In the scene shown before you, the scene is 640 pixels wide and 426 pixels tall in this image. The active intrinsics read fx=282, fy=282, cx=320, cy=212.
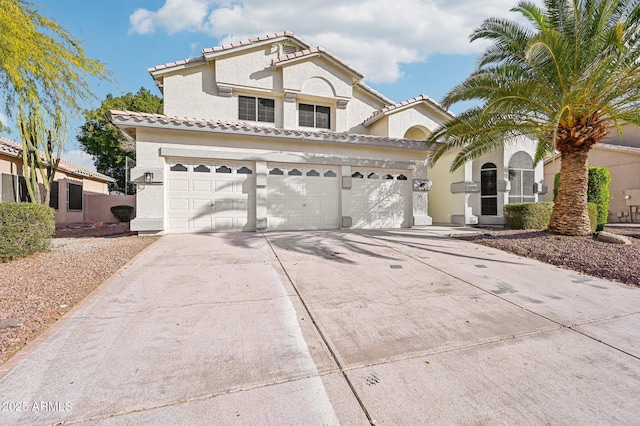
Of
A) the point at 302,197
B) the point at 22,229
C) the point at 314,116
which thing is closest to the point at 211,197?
the point at 302,197

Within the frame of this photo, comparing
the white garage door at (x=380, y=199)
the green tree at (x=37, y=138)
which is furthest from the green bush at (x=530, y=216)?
the green tree at (x=37, y=138)

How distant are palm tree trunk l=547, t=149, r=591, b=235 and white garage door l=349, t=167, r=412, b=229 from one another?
543cm

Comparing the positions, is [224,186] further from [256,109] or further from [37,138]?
[37,138]

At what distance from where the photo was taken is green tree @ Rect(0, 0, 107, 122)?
6730 mm

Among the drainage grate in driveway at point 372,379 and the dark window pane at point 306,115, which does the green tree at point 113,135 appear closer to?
the dark window pane at point 306,115

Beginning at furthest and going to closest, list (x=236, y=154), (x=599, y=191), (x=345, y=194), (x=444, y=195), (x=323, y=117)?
(x=444, y=195)
(x=323, y=117)
(x=345, y=194)
(x=599, y=191)
(x=236, y=154)

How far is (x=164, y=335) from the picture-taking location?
10.4 feet

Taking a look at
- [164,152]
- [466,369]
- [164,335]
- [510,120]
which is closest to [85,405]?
[164,335]

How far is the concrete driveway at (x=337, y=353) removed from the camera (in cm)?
212

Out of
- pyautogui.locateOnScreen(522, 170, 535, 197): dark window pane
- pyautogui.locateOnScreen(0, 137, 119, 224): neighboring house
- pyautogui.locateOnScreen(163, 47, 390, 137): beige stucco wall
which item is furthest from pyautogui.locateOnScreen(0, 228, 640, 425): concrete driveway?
pyautogui.locateOnScreen(0, 137, 119, 224): neighboring house

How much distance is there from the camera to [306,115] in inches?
→ 550

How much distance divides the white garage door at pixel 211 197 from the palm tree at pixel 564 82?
25.7ft

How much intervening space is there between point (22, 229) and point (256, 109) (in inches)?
376

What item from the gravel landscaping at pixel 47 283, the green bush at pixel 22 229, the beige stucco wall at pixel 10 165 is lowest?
the gravel landscaping at pixel 47 283
